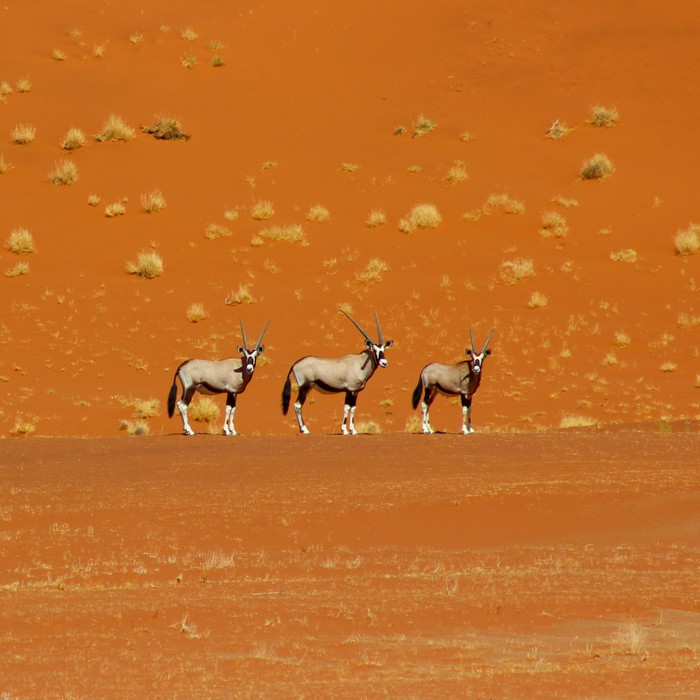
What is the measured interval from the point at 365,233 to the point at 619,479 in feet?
78.8

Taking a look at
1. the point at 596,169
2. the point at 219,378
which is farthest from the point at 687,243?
the point at 219,378

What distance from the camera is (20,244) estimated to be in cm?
3966

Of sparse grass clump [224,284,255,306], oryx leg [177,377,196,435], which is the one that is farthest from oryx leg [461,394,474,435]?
sparse grass clump [224,284,255,306]

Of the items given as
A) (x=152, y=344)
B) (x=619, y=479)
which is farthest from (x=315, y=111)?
Result: (x=619, y=479)

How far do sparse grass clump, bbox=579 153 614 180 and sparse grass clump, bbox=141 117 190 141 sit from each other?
1327 centimetres

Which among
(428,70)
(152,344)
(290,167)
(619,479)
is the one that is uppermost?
(428,70)

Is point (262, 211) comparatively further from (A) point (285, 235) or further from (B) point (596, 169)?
(B) point (596, 169)

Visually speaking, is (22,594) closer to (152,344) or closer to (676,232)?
(152,344)

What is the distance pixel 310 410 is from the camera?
1207 inches

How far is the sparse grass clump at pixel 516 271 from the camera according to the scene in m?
38.2

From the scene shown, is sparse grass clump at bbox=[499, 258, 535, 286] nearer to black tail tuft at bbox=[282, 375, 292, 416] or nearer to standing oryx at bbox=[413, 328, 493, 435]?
standing oryx at bbox=[413, 328, 493, 435]

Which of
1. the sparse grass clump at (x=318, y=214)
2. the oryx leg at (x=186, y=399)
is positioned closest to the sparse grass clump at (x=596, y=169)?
the sparse grass clump at (x=318, y=214)

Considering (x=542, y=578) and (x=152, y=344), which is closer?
(x=542, y=578)

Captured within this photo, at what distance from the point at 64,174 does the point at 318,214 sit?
8345mm
